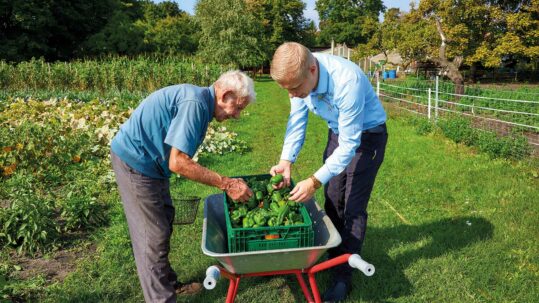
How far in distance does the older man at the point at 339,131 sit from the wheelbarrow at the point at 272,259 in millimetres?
349

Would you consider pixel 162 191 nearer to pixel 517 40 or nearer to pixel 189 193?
pixel 189 193

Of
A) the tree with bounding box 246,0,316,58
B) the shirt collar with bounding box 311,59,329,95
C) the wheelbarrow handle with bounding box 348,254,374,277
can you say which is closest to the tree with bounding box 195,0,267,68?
the tree with bounding box 246,0,316,58

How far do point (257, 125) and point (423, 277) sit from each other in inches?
320

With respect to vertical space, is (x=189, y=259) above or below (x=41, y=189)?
below

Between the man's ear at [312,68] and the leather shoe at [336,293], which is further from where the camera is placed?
the leather shoe at [336,293]

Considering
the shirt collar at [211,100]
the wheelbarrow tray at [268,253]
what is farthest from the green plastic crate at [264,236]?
the shirt collar at [211,100]

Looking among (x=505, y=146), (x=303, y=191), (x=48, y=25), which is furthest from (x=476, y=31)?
(x=48, y=25)

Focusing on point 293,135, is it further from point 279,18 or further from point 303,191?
point 279,18

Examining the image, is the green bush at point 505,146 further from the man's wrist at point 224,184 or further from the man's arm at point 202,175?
the man's wrist at point 224,184

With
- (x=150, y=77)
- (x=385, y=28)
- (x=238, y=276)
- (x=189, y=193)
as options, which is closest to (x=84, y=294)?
(x=238, y=276)

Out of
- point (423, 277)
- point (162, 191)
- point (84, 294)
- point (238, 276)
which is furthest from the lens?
point (423, 277)

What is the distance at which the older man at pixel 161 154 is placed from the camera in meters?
2.60

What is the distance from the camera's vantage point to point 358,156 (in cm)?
321

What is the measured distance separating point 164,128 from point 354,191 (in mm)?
1552
